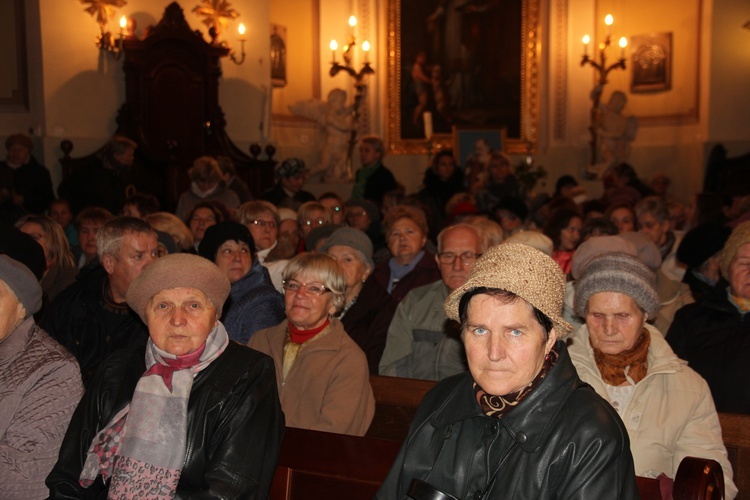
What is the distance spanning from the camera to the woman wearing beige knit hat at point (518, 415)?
7.68 ft

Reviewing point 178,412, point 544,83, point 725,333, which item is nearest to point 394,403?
point 178,412

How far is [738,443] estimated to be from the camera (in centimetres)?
356

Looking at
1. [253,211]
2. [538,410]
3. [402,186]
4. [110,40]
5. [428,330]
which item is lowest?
[428,330]

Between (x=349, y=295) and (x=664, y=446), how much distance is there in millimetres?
2489

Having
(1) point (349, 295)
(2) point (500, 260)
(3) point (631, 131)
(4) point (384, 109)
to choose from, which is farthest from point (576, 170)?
(2) point (500, 260)

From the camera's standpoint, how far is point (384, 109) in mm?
17531

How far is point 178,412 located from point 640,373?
1.82 metres

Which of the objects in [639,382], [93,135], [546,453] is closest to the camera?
[546,453]

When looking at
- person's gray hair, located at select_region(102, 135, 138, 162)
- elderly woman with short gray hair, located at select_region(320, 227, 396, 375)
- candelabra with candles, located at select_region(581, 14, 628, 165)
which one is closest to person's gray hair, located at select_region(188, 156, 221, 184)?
person's gray hair, located at select_region(102, 135, 138, 162)

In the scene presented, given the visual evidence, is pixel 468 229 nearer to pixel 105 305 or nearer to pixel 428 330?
pixel 428 330

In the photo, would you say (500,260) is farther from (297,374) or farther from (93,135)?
(93,135)

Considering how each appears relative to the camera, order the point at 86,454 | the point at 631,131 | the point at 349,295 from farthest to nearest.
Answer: the point at 631,131
the point at 349,295
the point at 86,454

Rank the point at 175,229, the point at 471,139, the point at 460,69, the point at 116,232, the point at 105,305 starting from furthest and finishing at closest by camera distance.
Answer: the point at 460,69 → the point at 471,139 → the point at 175,229 → the point at 116,232 → the point at 105,305

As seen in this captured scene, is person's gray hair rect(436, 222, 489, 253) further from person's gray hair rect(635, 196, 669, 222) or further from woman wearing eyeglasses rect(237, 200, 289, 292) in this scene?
person's gray hair rect(635, 196, 669, 222)
